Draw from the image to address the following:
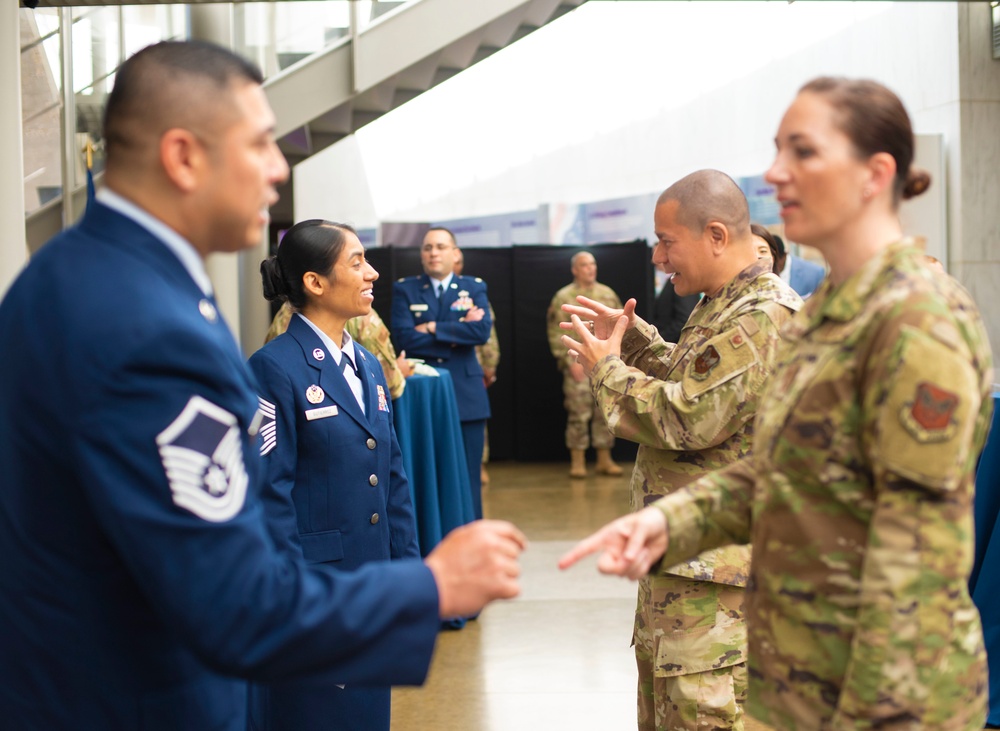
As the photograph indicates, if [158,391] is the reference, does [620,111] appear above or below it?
above

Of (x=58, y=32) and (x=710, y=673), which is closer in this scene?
(x=710, y=673)

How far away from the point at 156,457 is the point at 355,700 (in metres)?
1.62

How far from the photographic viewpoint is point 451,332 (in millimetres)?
6629

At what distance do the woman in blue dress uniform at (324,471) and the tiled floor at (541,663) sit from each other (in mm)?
1132

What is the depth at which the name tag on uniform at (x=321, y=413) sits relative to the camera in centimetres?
254

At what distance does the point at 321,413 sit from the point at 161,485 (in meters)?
1.43

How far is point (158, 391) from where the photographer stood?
3.73ft

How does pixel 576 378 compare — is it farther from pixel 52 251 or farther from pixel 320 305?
pixel 52 251

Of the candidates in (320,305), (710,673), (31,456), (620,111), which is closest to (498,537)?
(31,456)

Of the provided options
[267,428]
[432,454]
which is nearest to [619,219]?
[432,454]

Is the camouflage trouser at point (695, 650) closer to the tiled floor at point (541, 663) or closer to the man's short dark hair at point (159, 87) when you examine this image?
the tiled floor at point (541, 663)

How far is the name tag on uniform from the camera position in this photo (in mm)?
2543

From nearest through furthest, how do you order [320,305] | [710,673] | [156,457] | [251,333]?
[156,457] → [710,673] → [320,305] → [251,333]

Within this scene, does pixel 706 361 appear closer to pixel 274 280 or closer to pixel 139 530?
pixel 274 280
